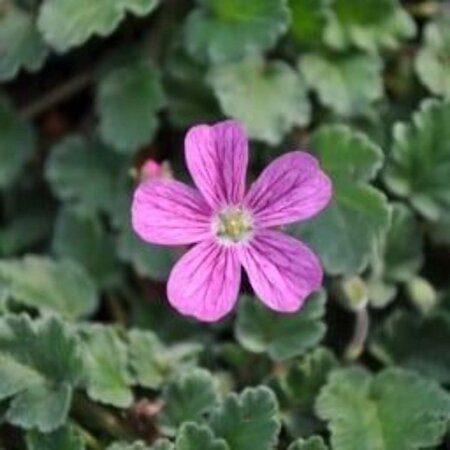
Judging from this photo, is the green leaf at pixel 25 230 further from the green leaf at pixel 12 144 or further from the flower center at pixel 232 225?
the flower center at pixel 232 225

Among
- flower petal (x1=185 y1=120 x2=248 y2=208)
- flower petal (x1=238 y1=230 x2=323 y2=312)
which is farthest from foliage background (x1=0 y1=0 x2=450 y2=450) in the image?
flower petal (x1=185 y1=120 x2=248 y2=208)

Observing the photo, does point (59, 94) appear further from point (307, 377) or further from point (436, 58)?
point (307, 377)

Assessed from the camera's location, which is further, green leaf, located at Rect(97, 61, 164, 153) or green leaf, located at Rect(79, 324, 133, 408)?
green leaf, located at Rect(97, 61, 164, 153)

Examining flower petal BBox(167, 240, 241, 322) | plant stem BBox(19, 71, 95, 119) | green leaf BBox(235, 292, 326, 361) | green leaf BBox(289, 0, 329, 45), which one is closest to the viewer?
flower petal BBox(167, 240, 241, 322)

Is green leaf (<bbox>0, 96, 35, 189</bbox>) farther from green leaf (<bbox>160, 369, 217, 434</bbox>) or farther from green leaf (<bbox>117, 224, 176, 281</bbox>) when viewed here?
green leaf (<bbox>160, 369, 217, 434</bbox>)

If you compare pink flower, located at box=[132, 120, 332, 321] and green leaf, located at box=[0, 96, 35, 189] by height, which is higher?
pink flower, located at box=[132, 120, 332, 321]

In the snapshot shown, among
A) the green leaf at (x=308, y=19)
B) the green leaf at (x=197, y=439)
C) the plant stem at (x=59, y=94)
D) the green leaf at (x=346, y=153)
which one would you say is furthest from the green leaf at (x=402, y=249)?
the plant stem at (x=59, y=94)
